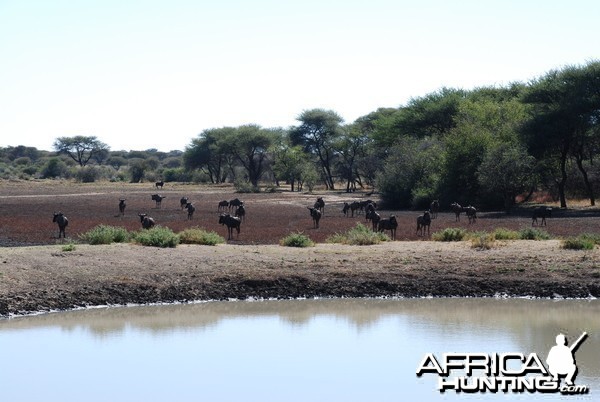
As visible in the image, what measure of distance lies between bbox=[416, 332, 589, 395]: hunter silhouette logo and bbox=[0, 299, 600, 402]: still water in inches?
7.9

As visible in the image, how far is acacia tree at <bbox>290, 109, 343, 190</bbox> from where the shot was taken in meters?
111

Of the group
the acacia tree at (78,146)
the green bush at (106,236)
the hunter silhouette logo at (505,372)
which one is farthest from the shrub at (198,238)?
the acacia tree at (78,146)

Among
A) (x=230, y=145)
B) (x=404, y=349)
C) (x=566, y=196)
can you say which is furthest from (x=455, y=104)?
(x=404, y=349)

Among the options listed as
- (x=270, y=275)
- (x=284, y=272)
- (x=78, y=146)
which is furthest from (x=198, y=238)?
(x=78, y=146)

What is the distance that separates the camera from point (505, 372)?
43.6 ft

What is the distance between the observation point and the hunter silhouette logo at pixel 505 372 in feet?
41.9

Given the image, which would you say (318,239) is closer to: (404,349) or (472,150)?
(404,349)

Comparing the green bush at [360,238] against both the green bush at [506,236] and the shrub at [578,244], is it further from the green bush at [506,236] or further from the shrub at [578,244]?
the shrub at [578,244]

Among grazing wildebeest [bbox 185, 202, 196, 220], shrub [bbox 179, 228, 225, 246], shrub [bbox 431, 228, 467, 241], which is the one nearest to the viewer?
shrub [bbox 179, 228, 225, 246]

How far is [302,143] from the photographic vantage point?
4464 inches

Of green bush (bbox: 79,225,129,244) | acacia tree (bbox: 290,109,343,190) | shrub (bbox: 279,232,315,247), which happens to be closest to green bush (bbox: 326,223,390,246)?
shrub (bbox: 279,232,315,247)

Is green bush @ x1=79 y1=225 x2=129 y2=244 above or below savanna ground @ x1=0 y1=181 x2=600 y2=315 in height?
above

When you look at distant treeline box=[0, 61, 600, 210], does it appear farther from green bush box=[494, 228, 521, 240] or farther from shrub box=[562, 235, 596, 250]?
shrub box=[562, 235, 596, 250]

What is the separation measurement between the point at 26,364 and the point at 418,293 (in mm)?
10224
